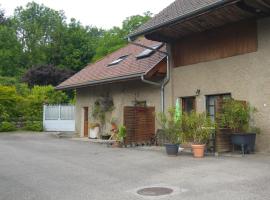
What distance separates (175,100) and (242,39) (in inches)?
163

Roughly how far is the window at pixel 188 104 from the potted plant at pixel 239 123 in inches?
120

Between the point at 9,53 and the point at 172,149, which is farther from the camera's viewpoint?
the point at 9,53

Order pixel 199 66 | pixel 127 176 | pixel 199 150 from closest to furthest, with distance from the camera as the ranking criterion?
pixel 127 176
pixel 199 150
pixel 199 66

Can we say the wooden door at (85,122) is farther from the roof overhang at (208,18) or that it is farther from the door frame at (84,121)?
the roof overhang at (208,18)

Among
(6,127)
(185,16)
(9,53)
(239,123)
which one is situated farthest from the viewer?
(9,53)

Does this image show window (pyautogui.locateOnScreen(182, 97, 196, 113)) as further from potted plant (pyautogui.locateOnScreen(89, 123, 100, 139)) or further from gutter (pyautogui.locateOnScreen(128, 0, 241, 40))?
potted plant (pyautogui.locateOnScreen(89, 123, 100, 139))

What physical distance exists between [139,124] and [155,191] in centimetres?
912

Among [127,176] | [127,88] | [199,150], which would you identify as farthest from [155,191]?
[127,88]

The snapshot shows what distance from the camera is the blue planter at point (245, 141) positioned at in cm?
1188

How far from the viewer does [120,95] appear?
19.0 metres

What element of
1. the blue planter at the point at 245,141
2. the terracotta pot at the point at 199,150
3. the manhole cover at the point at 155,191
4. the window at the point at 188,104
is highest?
the window at the point at 188,104

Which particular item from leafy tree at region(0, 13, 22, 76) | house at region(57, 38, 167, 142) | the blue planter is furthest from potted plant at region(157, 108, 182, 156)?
leafy tree at region(0, 13, 22, 76)

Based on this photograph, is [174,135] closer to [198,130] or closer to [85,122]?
[198,130]

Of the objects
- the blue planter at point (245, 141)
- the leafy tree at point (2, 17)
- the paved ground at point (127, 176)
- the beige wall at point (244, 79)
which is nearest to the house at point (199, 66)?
the beige wall at point (244, 79)
